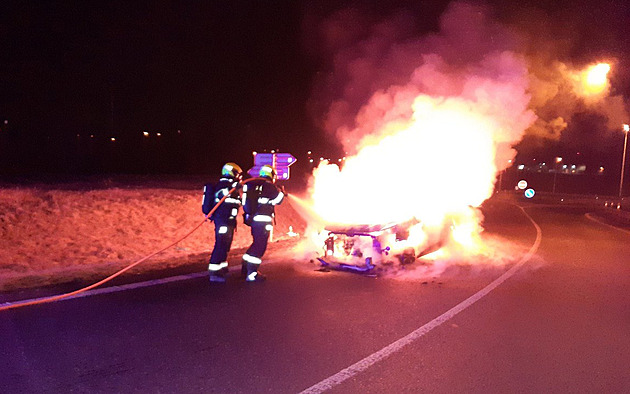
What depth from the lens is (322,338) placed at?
17.5ft

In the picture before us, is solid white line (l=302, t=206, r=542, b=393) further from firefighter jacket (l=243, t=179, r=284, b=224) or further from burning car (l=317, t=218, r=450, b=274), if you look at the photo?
firefighter jacket (l=243, t=179, r=284, b=224)

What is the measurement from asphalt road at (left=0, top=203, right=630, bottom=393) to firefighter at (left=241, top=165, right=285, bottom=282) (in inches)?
13.4

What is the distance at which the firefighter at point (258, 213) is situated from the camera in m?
7.94

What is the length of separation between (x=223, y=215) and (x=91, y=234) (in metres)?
4.23

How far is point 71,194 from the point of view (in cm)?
1281

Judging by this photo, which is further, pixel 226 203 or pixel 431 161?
pixel 431 161

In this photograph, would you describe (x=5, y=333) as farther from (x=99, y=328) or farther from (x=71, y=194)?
(x=71, y=194)

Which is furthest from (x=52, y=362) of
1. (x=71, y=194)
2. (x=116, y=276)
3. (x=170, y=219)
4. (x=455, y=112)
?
(x=455, y=112)

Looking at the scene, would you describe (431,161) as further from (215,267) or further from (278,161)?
(215,267)

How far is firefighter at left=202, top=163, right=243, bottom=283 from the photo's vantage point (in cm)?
790

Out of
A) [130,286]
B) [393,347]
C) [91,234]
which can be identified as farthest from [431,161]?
[91,234]

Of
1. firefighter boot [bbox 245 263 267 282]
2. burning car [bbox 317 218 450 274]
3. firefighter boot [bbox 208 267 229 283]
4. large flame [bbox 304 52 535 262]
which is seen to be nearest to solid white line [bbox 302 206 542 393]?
burning car [bbox 317 218 450 274]

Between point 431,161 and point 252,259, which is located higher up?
point 431,161

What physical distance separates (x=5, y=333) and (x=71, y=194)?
8.54m
